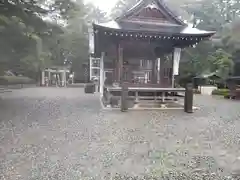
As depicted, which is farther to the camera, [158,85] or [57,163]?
[158,85]

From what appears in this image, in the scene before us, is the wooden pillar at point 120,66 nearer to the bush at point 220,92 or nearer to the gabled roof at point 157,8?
the gabled roof at point 157,8

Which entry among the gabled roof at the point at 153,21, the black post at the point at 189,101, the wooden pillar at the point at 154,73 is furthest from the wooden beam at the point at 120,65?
the black post at the point at 189,101

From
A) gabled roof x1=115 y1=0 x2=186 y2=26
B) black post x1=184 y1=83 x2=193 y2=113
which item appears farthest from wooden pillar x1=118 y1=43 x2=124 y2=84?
black post x1=184 y1=83 x2=193 y2=113

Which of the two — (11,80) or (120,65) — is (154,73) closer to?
(120,65)

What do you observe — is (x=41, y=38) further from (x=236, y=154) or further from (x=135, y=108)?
(x=236, y=154)

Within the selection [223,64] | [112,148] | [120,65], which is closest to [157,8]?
[120,65]

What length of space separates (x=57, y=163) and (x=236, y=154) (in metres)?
2.82

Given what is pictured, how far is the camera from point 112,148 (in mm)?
4504

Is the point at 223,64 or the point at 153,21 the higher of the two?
the point at 153,21

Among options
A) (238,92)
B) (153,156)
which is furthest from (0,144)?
(238,92)

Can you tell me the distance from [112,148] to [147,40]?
7.57 meters

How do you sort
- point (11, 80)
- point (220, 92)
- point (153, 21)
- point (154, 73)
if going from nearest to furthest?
point (153, 21) → point (154, 73) → point (220, 92) → point (11, 80)

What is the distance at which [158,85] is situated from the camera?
1114 centimetres

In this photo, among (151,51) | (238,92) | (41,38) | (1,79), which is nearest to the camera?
(41,38)
